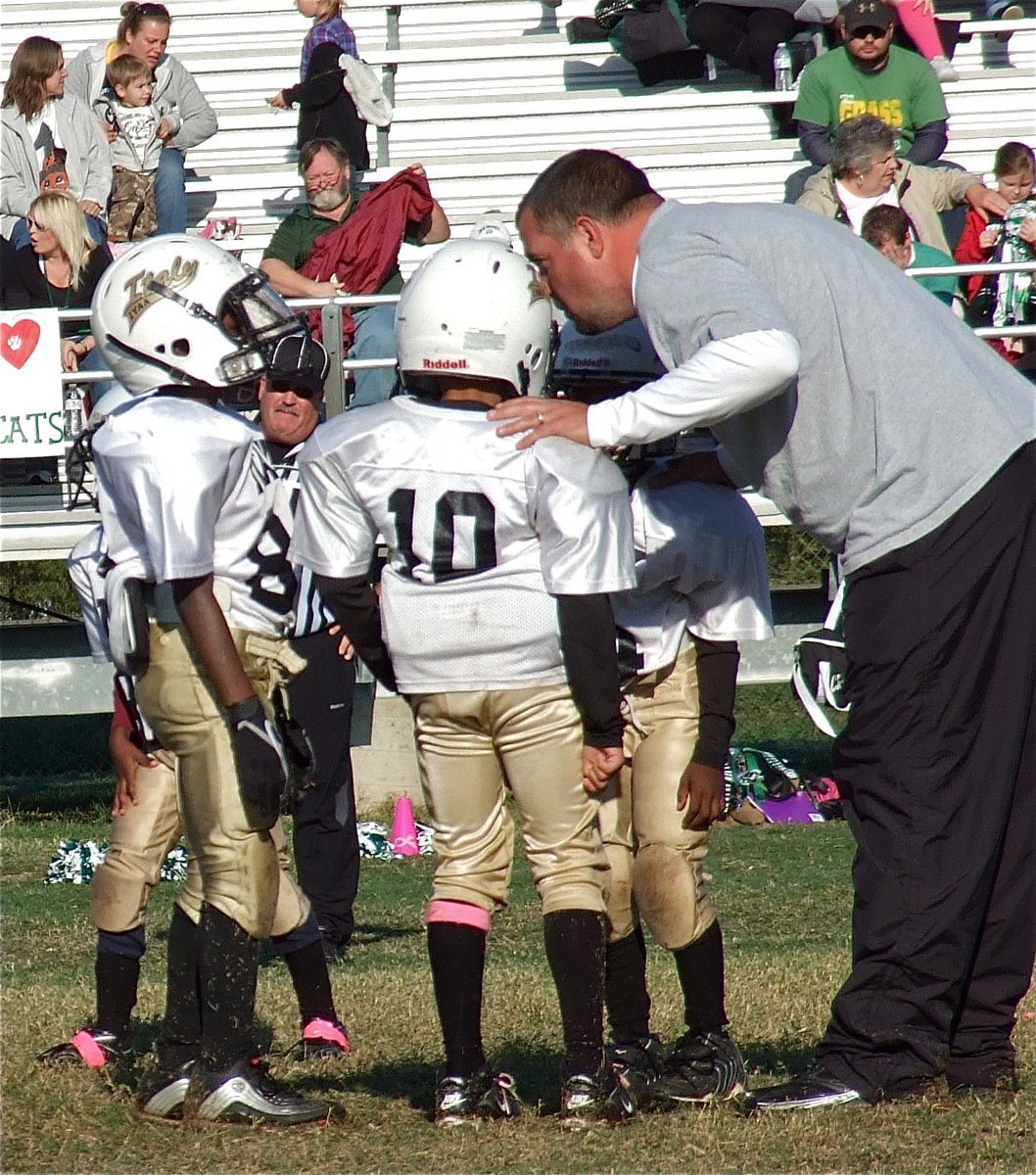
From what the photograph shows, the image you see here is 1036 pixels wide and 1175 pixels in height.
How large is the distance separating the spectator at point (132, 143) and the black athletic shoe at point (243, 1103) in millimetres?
8106

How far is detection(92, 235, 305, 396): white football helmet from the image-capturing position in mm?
3990

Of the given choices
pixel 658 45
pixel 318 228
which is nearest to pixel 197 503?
pixel 318 228

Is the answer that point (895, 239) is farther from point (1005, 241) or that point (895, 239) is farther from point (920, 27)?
point (920, 27)

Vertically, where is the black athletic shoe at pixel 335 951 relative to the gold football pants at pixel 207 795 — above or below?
below

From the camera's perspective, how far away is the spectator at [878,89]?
11.0m

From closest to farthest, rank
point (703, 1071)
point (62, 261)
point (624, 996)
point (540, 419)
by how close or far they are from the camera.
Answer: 1. point (540, 419)
2. point (703, 1071)
3. point (624, 996)
4. point (62, 261)

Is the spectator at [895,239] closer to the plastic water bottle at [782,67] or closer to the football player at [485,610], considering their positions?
the plastic water bottle at [782,67]

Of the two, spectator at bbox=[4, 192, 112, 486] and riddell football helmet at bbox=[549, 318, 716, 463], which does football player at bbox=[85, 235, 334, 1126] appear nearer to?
riddell football helmet at bbox=[549, 318, 716, 463]

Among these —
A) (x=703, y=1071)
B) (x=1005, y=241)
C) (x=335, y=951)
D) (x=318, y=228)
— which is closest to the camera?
(x=703, y=1071)

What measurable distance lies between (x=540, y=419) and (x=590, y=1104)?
4.80ft

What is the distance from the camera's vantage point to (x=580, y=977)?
3.76 metres

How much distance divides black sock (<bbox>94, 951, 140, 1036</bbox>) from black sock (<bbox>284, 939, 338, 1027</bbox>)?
43 centimetres

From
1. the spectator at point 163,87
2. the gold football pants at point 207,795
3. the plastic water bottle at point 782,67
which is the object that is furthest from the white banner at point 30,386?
the plastic water bottle at point 782,67

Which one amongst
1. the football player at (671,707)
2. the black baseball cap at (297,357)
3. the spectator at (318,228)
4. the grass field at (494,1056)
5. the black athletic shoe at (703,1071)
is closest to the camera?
the grass field at (494,1056)
